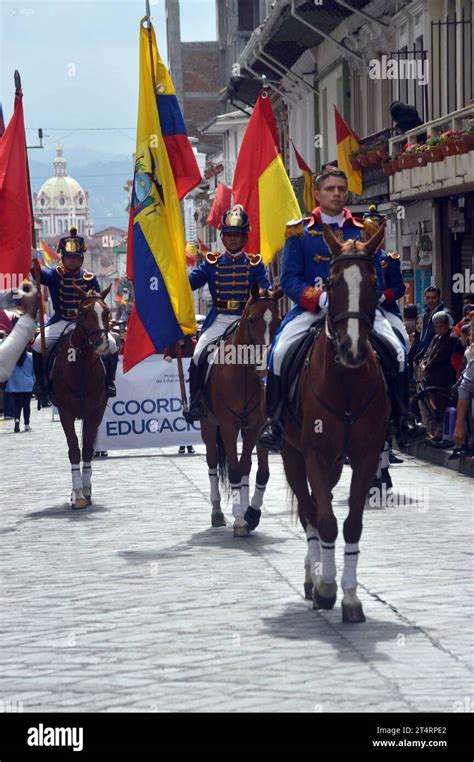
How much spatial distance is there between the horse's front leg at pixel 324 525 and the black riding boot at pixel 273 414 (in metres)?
0.67

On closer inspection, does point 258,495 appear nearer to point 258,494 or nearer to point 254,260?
point 258,494

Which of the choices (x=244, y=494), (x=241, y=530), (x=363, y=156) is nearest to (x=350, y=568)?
(x=241, y=530)

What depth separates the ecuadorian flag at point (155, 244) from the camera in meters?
16.2

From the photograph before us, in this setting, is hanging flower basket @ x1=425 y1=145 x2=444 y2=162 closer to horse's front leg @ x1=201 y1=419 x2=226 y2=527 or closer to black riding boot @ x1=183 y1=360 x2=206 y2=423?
horse's front leg @ x1=201 y1=419 x2=226 y2=527

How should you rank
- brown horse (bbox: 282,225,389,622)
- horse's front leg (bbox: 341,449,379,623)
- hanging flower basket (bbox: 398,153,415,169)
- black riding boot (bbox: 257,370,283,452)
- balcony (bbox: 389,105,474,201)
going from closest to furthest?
brown horse (bbox: 282,225,389,622), horse's front leg (bbox: 341,449,379,623), black riding boot (bbox: 257,370,283,452), balcony (bbox: 389,105,474,201), hanging flower basket (bbox: 398,153,415,169)

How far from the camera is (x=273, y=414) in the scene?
10.0 meters

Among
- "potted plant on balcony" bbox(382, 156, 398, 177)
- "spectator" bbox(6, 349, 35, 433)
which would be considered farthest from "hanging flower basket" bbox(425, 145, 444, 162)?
"spectator" bbox(6, 349, 35, 433)

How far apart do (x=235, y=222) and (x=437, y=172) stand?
1437 cm

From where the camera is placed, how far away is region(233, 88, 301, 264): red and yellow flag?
19047 millimetres

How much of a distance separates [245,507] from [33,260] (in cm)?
387

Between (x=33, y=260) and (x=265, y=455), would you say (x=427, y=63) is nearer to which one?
(x=33, y=260)

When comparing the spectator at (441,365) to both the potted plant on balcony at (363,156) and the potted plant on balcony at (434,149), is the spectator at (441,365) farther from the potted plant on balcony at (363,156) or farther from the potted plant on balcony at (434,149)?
the potted plant on balcony at (363,156)

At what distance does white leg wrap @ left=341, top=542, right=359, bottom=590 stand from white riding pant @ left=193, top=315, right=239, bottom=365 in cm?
480
